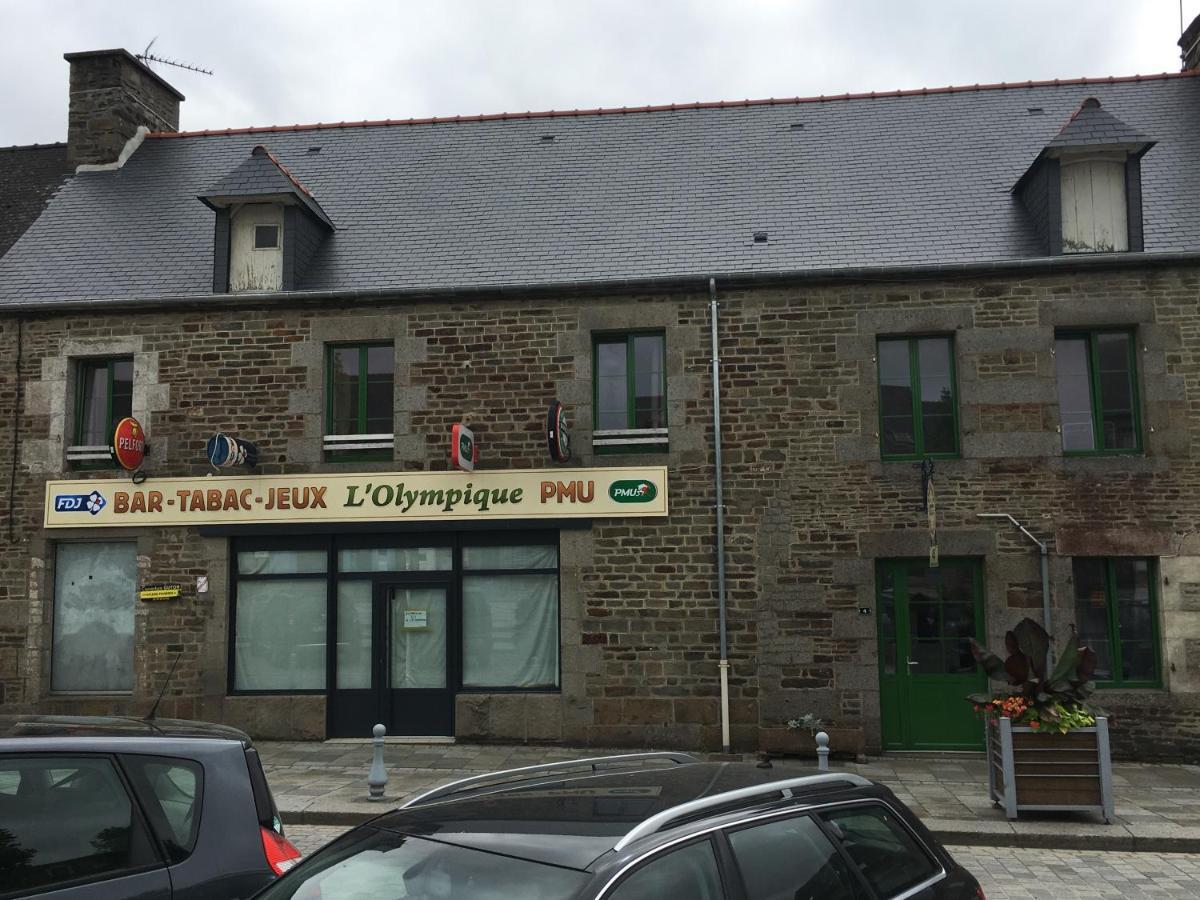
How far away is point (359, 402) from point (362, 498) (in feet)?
4.12

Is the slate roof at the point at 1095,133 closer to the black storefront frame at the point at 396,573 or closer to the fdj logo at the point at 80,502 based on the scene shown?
the black storefront frame at the point at 396,573

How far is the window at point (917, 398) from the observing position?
40.4 ft

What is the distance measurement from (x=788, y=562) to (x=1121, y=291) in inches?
194

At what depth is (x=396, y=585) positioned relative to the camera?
12766mm

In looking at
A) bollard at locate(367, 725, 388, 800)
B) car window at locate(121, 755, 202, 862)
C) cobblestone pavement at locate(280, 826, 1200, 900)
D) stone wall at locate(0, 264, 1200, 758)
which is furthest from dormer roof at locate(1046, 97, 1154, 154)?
car window at locate(121, 755, 202, 862)

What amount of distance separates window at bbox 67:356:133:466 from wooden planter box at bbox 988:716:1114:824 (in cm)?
1085

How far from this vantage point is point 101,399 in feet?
44.0

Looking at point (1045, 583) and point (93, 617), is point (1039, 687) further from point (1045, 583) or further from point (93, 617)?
point (93, 617)

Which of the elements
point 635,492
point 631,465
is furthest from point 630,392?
point 635,492

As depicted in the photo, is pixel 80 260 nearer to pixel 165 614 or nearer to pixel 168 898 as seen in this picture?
pixel 165 614

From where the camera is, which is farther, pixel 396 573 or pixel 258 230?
pixel 258 230

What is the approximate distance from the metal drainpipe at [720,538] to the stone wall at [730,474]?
0.12 m

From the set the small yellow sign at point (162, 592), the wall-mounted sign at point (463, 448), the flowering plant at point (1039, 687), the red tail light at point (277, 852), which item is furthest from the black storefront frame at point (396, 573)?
the red tail light at point (277, 852)

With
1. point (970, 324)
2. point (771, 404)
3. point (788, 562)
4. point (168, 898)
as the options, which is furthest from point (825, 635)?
point (168, 898)
